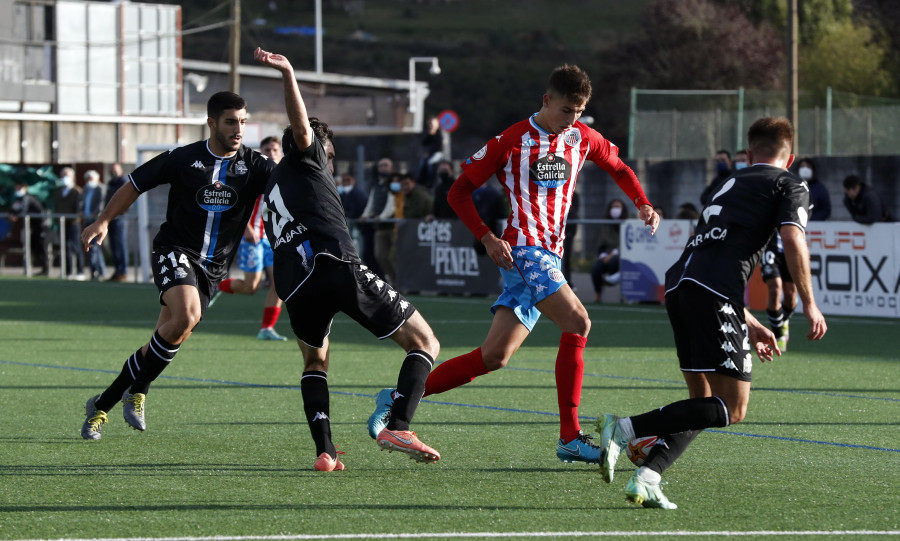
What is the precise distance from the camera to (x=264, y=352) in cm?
1322

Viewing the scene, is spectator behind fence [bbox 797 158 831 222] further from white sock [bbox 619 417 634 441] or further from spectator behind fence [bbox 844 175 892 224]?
white sock [bbox 619 417 634 441]

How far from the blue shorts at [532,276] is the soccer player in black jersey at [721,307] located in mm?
1117

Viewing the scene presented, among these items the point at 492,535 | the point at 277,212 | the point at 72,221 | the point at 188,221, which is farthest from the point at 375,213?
the point at 492,535

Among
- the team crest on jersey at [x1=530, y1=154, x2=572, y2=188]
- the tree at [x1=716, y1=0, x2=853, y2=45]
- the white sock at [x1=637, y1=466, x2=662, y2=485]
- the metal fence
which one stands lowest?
the white sock at [x1=637, y1=466, x2=662, y2=485]

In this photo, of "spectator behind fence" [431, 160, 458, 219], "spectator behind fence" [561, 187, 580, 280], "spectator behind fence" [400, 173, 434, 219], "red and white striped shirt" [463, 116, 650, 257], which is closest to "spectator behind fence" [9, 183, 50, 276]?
"spectator behind fence" [400, 173, 434, 219]

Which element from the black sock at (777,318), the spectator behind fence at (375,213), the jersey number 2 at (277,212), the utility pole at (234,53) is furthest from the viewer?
the utility pole at (234,53)

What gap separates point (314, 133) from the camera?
A: 6883mm

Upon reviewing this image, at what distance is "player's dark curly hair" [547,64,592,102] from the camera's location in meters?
7.01

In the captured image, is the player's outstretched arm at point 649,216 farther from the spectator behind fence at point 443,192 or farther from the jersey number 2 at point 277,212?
the spectator behind fence at point 443,192

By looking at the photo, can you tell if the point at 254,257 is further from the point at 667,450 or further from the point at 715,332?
the point at 715,332

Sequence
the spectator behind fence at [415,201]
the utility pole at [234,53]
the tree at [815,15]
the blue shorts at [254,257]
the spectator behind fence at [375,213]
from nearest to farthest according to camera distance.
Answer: the blue shorts at [254,257], the spectator behind fence at [415,201], the spectator behind fence at [375,213], the utility pole at [234,53], the tree at [815,15]

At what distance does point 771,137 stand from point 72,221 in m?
23.2

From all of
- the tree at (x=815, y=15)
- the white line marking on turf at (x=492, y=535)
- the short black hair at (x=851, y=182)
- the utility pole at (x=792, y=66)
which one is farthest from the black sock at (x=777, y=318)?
the tree at (x=815, y=15)

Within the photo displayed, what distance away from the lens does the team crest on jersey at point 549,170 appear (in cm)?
721
